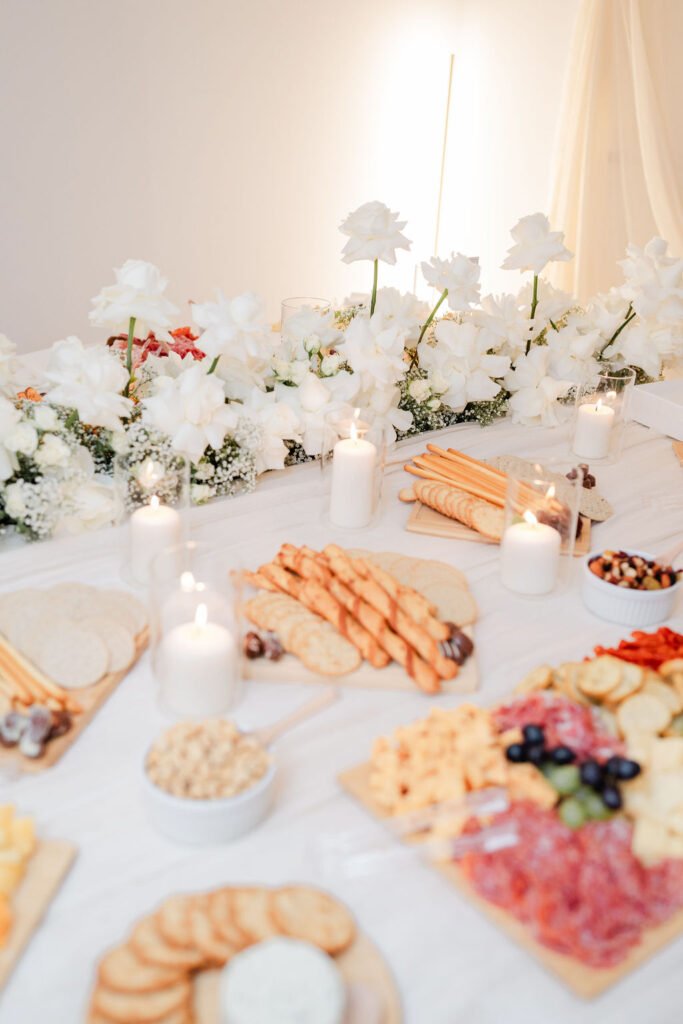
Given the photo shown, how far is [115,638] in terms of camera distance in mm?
1334

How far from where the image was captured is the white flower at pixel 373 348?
1.96 m

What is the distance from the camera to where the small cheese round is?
75cm

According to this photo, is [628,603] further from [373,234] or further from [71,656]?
[373,234]

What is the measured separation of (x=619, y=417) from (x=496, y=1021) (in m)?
1.67

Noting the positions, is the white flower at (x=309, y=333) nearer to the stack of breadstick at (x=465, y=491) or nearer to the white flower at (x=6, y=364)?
the stack of breadstick at (x=465, y=491)

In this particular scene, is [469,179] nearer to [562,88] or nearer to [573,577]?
[562,88]

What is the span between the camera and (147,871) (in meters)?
0.96

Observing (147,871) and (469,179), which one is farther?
(469,179)

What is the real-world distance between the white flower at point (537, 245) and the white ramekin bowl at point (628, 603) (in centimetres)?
102

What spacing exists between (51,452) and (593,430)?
4.34 ft

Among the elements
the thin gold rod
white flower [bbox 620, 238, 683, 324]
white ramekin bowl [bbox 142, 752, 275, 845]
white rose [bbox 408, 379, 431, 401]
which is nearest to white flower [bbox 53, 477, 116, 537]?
white ramekin bowl [bbox 142, 752, 275, 845]

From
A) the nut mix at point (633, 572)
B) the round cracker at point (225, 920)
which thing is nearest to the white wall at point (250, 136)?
the nut mix at point (633, 572)

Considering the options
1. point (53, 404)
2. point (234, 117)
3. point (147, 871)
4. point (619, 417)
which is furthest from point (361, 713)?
point (234, 117)

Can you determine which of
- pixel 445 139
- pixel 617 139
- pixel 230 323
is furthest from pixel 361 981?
pixel 445 139
